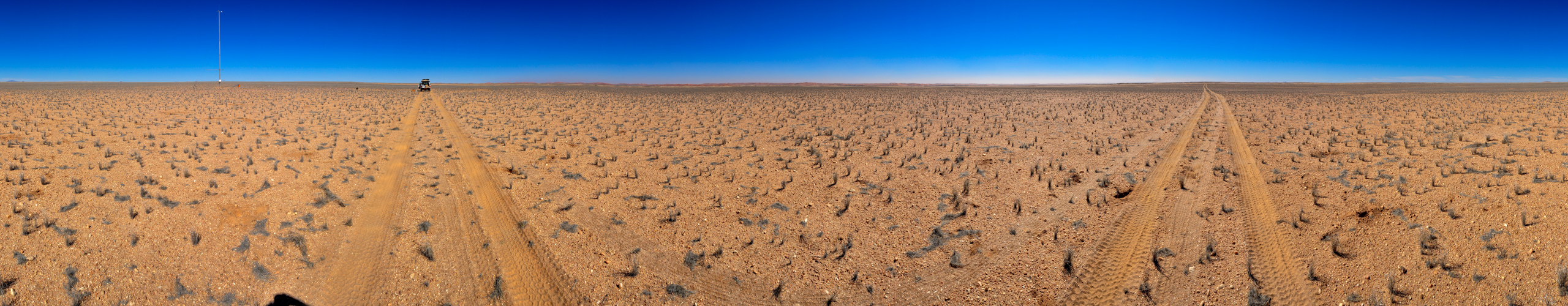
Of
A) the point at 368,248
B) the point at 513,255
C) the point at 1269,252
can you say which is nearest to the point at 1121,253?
the point at 1269,252

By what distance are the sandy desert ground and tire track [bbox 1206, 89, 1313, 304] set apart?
0.11ft

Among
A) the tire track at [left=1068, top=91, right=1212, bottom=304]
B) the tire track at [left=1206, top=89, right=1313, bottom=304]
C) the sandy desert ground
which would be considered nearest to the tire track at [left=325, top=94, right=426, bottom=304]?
the sandy desert ground

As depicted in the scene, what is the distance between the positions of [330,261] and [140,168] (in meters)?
6.97

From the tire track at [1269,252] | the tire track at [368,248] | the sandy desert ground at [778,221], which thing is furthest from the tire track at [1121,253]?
the tire track at [368,248]

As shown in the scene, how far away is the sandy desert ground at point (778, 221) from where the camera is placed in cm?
491

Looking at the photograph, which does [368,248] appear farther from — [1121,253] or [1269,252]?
[1269,252]

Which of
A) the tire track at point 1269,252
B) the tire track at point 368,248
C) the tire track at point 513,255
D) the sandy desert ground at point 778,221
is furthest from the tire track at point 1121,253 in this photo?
the tire track at point 368,248

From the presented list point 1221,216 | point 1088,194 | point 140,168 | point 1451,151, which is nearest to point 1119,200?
point 1088,194

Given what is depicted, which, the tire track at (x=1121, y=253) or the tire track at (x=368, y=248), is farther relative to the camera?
the tire track at (x=1121, y=253)

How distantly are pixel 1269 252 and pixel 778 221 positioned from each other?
5.22 meters

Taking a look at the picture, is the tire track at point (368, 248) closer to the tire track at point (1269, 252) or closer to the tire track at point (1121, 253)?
the tire track at point (1121, 253)

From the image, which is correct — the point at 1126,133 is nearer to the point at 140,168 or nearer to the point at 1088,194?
the point at 1088,194

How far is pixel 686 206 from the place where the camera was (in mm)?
7797

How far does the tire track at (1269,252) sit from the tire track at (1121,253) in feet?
3.00
